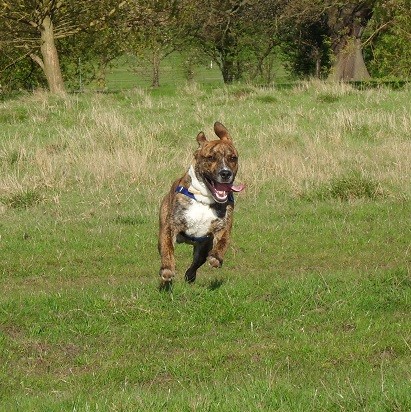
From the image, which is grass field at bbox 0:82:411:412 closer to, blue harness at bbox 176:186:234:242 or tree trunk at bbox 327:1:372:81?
blue harness at bbox 176:186:234:242

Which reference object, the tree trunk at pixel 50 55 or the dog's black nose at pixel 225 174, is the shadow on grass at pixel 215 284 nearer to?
the dog's black nose at pixel 225 174

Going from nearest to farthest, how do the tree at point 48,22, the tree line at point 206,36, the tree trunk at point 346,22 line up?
the tree at point 48,22 < the tree line at point 206,36 < the tree trunk at point 346,22

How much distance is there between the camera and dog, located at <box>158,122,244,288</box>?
7520 millimetres

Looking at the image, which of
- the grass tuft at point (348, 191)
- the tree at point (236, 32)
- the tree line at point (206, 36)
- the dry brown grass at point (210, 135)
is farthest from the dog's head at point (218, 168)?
the tree at point (236, 32)

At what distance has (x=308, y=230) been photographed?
10969 millimetres

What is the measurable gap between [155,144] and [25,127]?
382 cm

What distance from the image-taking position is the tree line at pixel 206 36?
27594mm

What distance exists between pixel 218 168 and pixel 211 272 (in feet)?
6.57

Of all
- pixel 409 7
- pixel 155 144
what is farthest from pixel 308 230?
pixel 409 7

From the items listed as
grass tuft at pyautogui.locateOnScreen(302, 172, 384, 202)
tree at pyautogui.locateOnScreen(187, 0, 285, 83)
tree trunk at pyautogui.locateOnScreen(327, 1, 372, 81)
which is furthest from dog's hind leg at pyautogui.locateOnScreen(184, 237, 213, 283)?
tree trunk at pyautogui.locateOnScreen(327, 1, 372, 81)

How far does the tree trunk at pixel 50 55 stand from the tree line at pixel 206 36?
0.03 metres

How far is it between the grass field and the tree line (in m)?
9.33

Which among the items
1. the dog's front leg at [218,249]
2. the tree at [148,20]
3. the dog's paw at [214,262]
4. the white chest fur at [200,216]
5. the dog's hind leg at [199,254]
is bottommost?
A: the dog's hind leg at [199,254]

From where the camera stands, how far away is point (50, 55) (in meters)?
28.3
